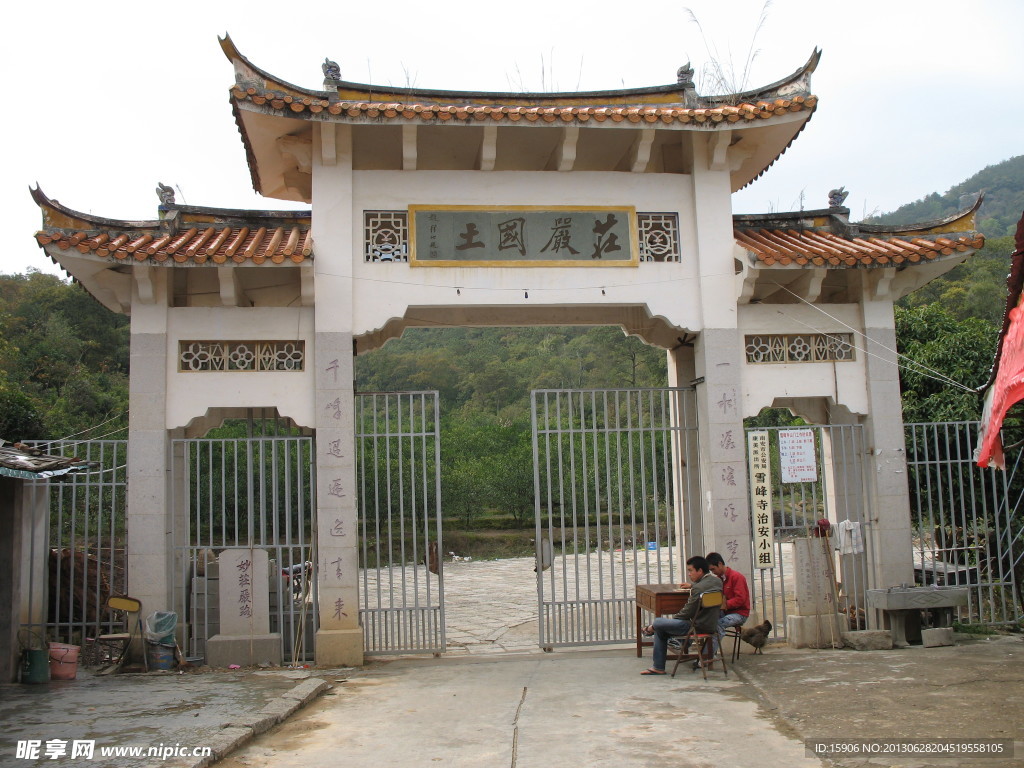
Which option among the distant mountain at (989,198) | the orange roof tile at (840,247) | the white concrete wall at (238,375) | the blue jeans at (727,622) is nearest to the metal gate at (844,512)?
the blue jeans at (727,622)

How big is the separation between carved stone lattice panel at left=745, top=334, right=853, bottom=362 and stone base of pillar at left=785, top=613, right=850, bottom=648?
2309mm

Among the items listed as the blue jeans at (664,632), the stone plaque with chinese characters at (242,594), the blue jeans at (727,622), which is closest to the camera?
the blue jeans at (664,632)

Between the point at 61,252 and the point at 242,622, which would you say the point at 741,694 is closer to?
the point at 242,622

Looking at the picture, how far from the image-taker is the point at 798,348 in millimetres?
8289

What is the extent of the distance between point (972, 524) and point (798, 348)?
127 inches

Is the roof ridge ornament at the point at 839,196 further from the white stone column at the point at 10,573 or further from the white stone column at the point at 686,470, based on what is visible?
the white stone column at the point at 10,573

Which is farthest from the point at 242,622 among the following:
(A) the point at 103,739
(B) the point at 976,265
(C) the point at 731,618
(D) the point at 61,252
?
(B) the point at 976,265

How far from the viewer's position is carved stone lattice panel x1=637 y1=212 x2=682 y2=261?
818cm

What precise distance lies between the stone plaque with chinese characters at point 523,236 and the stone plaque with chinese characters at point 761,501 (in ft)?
6.58

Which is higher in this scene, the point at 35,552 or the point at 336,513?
the point at 336,513

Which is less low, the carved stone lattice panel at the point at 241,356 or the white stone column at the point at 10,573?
the carved stone lattice panel at the point at 241,356

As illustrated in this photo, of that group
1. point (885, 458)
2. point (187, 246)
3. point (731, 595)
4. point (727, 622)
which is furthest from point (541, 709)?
point (187, 246)

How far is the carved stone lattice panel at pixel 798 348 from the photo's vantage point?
8.25m

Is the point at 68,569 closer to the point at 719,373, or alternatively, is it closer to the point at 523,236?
the point at 523,236
